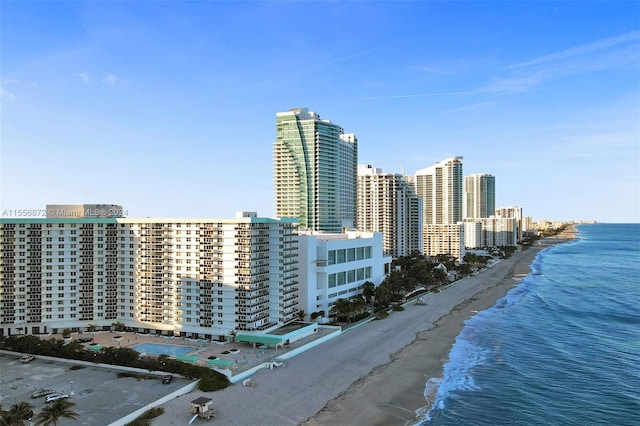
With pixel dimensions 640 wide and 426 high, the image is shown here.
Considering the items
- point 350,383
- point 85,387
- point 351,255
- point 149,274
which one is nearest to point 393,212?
point 351,255

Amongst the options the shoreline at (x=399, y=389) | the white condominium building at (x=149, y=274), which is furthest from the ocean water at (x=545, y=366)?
the white condominium building at (x=149, y=274)

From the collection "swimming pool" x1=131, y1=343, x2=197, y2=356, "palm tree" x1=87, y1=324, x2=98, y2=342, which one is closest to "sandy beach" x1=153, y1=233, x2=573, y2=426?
"swimming pool" x1=131, y1=343, x2=197, y2=356

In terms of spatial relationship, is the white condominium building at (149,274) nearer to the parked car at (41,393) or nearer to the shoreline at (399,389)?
the shoreline at (399,389)

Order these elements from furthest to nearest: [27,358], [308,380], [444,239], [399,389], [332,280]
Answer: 1. [444,239]
2. [332,280]
3. [27,358]
4. [308,380]
5. [399,389]

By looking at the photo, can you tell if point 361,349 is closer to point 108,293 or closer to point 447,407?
point 447,407

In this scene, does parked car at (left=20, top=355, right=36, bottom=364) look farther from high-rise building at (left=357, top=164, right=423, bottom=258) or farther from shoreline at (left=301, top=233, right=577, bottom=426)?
high-rise building at (left=357, top=164, right=423, bottom=258)

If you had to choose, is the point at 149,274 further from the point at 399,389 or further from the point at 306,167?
the point at 306,167
